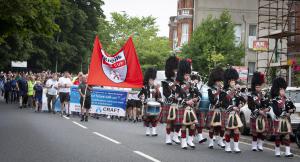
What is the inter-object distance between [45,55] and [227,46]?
1588 centimetres

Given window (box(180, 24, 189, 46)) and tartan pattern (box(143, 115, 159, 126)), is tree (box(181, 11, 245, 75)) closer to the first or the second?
window (box(180, 24, 189, 46))

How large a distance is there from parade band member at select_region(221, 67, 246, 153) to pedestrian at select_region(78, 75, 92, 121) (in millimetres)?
10261

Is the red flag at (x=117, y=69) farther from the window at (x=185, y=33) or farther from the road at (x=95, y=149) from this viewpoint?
the window at (x=185, y=33)

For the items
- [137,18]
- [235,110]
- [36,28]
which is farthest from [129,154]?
[137,18]

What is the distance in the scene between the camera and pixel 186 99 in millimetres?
15867

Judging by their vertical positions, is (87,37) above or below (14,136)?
above

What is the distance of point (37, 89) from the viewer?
32.9m

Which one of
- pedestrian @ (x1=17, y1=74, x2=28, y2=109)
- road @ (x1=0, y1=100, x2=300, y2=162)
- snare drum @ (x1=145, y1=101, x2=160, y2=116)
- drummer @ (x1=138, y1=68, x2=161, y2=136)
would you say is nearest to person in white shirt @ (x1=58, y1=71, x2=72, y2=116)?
pedestrian @ (x1=17, y1=74, x2=28, y2=109)

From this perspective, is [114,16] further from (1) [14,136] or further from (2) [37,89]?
(1) [14,136]

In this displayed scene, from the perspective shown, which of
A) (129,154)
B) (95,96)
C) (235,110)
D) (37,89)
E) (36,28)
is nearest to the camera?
(129,154)

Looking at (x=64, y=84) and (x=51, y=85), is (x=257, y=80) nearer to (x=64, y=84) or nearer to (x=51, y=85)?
(x=64, y=84)

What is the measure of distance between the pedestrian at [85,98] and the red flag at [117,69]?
0.41 metres

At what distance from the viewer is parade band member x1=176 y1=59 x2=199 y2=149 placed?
51.3 ft

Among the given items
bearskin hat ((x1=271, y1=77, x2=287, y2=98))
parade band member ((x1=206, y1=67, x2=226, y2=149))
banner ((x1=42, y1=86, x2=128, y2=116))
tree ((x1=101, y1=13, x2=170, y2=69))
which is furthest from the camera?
tree ((x1=101, y1=13, x2=170, y2=69))
